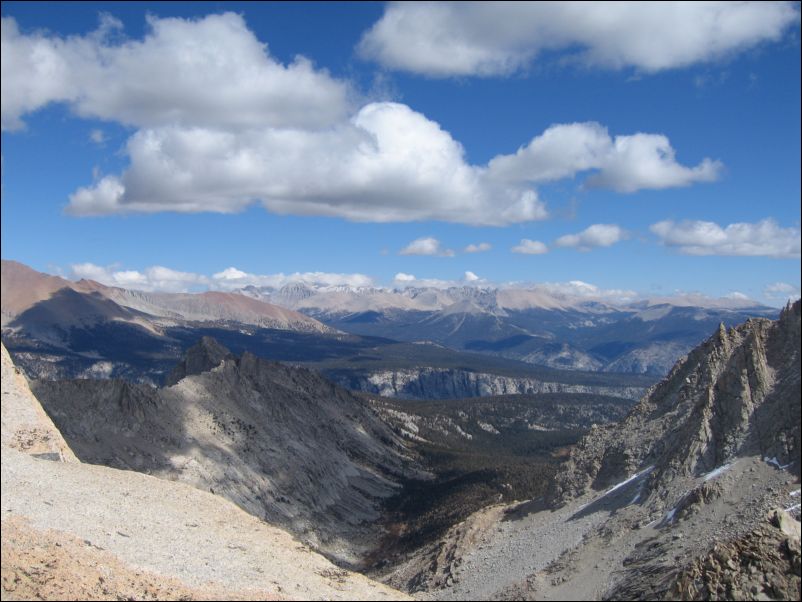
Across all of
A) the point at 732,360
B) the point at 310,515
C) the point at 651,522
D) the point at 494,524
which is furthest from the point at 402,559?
the point at 732,360

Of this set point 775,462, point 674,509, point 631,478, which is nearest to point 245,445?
point 631,478

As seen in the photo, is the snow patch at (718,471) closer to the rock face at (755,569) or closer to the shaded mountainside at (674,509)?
the shaded mountainside at (674,509)

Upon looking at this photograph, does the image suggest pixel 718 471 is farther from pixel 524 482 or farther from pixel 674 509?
pixel 524 482

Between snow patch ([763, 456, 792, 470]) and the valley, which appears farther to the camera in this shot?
snow patch ([763, 456, 792, 470])

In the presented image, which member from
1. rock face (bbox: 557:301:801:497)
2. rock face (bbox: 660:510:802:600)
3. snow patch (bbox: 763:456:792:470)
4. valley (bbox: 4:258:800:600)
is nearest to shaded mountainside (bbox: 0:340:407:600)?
valley (bbox: 4:258:800:600)

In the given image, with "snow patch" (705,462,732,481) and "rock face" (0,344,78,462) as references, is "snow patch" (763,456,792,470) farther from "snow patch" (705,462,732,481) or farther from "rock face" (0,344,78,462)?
"rock face" (0,344,78,462)
